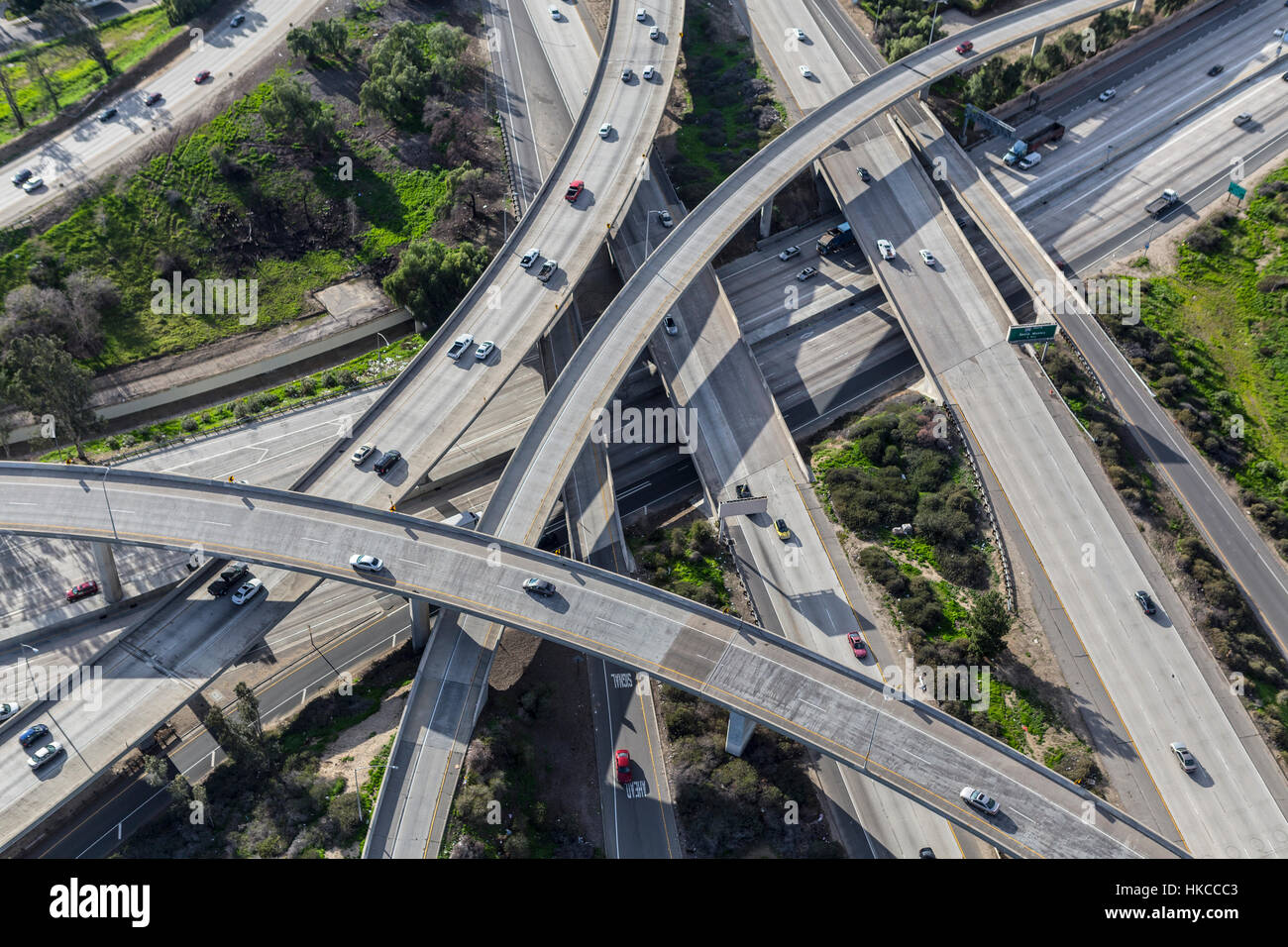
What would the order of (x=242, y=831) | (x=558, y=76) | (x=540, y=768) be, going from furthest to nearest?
(x=558, y=76)
(x=540, y=768)
(x=242, y=831)

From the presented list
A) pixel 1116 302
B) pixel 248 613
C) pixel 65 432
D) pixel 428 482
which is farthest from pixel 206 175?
pixel 1116 302

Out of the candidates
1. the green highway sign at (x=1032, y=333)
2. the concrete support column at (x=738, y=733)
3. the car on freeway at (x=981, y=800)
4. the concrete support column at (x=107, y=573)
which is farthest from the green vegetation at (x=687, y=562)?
the concrete support column at (x=107, y=573)

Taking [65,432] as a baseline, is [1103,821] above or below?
below

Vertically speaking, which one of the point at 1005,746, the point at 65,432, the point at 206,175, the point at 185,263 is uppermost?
the point at 206,175

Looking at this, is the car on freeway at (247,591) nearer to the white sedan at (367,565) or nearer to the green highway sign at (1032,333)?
the white sedan at (367,565)

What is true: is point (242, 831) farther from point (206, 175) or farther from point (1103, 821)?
point (206, 175)

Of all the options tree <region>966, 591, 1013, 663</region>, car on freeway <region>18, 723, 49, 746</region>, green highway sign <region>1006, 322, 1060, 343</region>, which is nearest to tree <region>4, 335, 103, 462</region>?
car on freeway <region>18, 723, 49, 746</region>

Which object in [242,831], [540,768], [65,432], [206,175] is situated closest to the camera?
[242,831]
